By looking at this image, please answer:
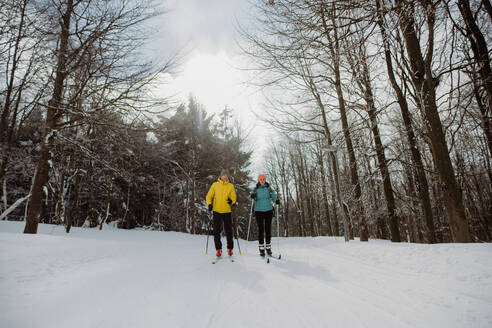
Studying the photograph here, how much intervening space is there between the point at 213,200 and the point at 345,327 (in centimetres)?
408

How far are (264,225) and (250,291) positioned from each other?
9.33ft

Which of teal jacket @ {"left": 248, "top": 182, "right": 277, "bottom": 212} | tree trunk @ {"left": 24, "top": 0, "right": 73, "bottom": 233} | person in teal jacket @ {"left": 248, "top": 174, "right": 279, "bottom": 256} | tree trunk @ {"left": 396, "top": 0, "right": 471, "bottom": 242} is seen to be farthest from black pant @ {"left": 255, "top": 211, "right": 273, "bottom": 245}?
tree trunk @ {"left": 24, "top": 0, "right": 73, "bottom": 233}

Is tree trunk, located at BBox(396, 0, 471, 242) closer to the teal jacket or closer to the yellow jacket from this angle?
the teal jacket

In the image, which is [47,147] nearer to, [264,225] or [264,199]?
[264,199]

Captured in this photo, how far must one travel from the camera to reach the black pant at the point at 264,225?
5758 mm

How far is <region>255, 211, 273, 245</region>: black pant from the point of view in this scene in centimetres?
576

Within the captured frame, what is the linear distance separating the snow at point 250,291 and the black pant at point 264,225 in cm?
106

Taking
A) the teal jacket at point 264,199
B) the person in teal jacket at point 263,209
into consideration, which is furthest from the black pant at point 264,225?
the teal jacket at point 264,199

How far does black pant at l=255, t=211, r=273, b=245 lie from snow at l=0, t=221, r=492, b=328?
106cm

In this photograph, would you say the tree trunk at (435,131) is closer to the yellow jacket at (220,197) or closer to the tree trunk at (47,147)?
the yellow jacket at (220,197)

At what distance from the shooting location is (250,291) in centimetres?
309

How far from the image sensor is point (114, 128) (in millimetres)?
7254

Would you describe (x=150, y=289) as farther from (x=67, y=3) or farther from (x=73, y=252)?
(x=67, y=3)

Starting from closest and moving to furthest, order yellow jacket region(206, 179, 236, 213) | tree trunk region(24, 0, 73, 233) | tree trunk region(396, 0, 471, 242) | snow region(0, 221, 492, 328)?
snow region(0, 221, 492, 328) → tree trunk region(396, 0, 471, 242) → yellow jacket region(206, 179, 236, 213) → tree trunk region(24, 0, 73, 233)
